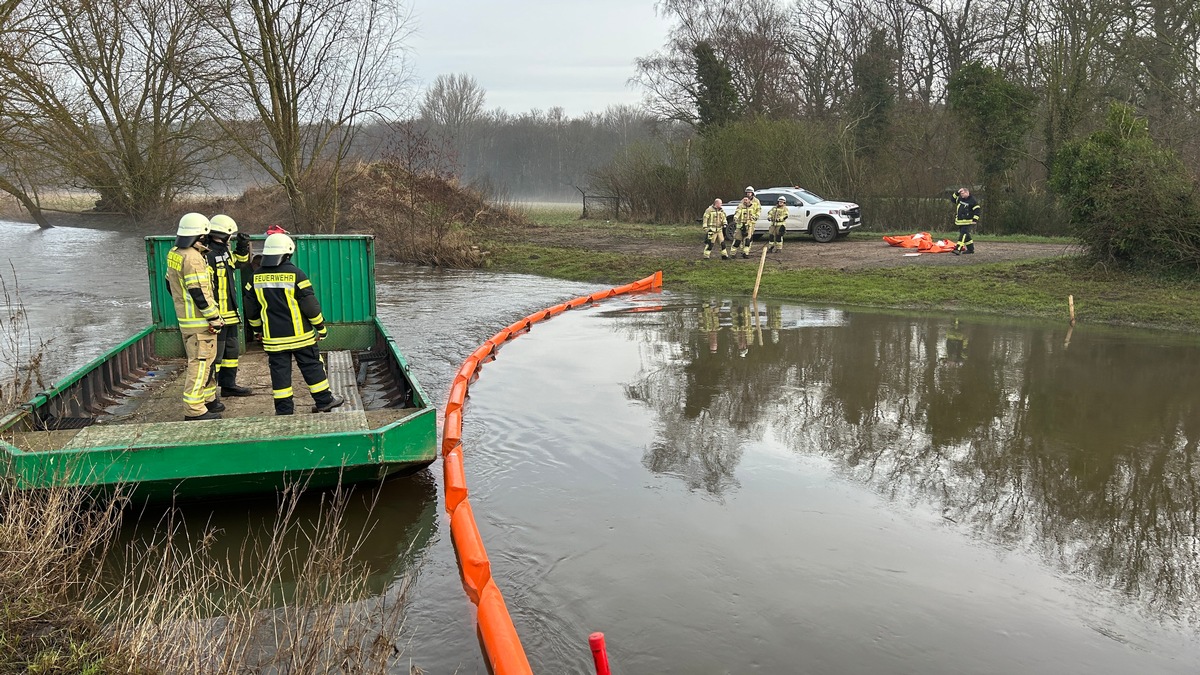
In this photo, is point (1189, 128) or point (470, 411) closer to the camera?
point (470, 411)

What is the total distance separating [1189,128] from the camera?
21641 millimetres

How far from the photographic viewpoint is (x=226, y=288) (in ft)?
25.4

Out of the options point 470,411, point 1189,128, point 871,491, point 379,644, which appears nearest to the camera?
→ point 379,644

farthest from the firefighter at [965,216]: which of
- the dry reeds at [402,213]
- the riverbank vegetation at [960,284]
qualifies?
the dry reeds at [402,213]

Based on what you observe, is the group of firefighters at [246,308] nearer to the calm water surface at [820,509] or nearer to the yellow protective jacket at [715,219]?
the calm water surface at [820,509]

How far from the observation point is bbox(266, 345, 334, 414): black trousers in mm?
7105

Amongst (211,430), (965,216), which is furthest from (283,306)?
(965,216)

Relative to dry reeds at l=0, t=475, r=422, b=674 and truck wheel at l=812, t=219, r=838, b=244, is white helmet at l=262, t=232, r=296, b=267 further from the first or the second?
truck wheel at l=812, t=219, r=838, b=244

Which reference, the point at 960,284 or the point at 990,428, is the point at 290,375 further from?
the point at 960,284

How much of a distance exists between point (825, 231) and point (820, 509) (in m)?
18.9

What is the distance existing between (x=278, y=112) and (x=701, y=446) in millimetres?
18899

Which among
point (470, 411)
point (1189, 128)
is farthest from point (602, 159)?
point (470, 411)

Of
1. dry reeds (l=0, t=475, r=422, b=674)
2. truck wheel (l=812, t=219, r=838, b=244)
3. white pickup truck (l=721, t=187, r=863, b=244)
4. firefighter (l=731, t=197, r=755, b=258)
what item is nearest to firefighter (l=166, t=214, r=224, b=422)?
dry reeds (l=0, t=475, r=422, b=674)

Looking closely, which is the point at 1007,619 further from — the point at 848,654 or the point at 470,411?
the point at 470,411
